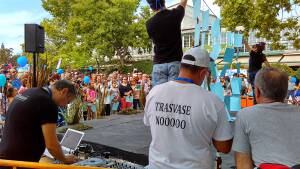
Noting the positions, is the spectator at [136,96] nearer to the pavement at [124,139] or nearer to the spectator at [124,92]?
the spectator at [124,92]

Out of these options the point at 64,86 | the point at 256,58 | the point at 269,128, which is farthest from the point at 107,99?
the point at 269,128

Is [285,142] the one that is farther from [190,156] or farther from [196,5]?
[196,5]

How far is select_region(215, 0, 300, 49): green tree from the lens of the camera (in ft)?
34.5

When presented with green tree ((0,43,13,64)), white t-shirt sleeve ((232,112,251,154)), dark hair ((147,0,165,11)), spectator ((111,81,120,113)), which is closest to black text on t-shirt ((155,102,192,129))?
white t-shirt sleeve ((232,112,251,154))

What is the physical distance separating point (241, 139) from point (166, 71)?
1733mm

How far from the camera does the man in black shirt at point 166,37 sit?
375 centimetres

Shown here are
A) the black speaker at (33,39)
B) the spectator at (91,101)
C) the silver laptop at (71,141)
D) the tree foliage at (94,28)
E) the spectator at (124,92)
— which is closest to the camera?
the silver laptop at (71,141)

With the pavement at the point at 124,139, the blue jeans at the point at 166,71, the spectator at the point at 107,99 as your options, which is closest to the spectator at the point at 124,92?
the spectator at the point at 107,99

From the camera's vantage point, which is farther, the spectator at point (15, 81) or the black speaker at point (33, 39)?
the spectator at point (15, 81)

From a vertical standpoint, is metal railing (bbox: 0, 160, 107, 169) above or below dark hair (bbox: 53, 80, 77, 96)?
below

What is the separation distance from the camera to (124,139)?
5.90m

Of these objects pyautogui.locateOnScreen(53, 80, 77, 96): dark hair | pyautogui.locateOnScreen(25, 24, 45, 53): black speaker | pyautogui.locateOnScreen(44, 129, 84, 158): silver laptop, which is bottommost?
pyautogui.locateOnScreen(44, 129, 84, 158): silver laptop

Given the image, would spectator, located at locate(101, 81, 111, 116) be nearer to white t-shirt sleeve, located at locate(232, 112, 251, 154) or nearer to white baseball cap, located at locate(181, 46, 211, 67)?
white baseball cap, located at locate(181, 46, 211, 67)

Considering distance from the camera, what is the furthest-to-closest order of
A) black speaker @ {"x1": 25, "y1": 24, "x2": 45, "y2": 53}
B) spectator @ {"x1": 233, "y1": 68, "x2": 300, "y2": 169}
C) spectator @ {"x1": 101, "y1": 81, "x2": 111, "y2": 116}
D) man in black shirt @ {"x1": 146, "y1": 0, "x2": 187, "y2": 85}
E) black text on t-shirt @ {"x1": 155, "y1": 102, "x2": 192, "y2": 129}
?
spectator @ {"x1": 101, "y1": 81, "x2": 111, "y2": 116}
black speaker @ {"x1": 25, "y1": 24, "x2": 45, "y2": 53}
man in black shirt @ {"x1": 146, "y1": 0, "x2": 187, "y2": 85}
black text on t-shirt @ {"x1": 155, "y1": 102, "x2": 192, "y2": 129}
spectator @ {"x1": 233, "y1": 68, "x2": 300, "y2": 169}
